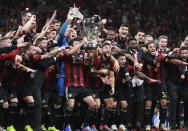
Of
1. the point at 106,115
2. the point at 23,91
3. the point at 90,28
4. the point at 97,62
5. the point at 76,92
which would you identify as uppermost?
the point at 90,28

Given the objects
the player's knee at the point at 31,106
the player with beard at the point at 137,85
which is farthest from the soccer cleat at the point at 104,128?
the player's knee at the point at 31,106

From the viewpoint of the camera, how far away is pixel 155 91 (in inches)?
400

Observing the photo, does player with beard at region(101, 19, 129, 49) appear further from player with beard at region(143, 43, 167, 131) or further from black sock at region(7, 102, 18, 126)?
black sock at region(7, 102, 18, 126)

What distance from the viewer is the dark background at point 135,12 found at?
17.7 metres

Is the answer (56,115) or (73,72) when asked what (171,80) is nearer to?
(73,72)

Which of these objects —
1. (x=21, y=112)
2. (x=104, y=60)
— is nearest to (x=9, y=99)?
(x=21, y=112)

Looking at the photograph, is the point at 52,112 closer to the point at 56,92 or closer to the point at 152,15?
the point at 56,92

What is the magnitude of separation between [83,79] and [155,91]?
2207 millimetres

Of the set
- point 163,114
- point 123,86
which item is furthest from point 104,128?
point 163,114

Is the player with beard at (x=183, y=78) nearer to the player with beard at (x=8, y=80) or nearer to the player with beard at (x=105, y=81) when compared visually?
the player with beard at (x=105, y=81)

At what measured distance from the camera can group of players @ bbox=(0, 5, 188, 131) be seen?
8148 millimetres

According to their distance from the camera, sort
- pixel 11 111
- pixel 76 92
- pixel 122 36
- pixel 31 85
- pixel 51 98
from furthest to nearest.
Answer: pixel 122 36
pixel 51 98
pixel 76 92
pixel 31 85
pixel 11 111

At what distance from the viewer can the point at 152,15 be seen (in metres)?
22.0

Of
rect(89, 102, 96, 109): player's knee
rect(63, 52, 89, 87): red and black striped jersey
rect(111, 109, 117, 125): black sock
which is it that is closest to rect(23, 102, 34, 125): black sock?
rect(63, 52, 89, 87): red and black striped jersey
